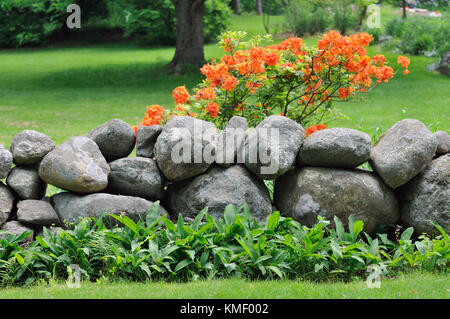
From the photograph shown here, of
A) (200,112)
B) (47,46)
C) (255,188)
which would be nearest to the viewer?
(255,188)

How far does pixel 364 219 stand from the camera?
4.70 metres

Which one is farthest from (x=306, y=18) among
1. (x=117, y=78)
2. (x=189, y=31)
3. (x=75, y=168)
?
(x=75, y=168)

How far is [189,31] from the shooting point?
52.1ft

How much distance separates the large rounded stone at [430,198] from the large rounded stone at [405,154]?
11 cm

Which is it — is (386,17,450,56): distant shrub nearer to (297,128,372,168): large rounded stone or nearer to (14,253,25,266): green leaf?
(297,128,372,168): large rounded stone

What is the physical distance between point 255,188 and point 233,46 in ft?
6.29

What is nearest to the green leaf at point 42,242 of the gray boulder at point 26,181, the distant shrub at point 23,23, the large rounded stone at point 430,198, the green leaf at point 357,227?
the gray boulder at point 26,181

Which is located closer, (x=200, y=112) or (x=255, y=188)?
(x=255, y=188)

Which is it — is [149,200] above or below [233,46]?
below

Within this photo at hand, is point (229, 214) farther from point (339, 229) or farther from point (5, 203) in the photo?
point (5, 203)

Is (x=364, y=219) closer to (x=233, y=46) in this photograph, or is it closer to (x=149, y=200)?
(x=149, y=200)

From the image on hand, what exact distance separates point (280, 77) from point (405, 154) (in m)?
1.64

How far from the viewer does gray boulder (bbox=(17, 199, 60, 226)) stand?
445 cm

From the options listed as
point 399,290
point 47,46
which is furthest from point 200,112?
point 47,46
